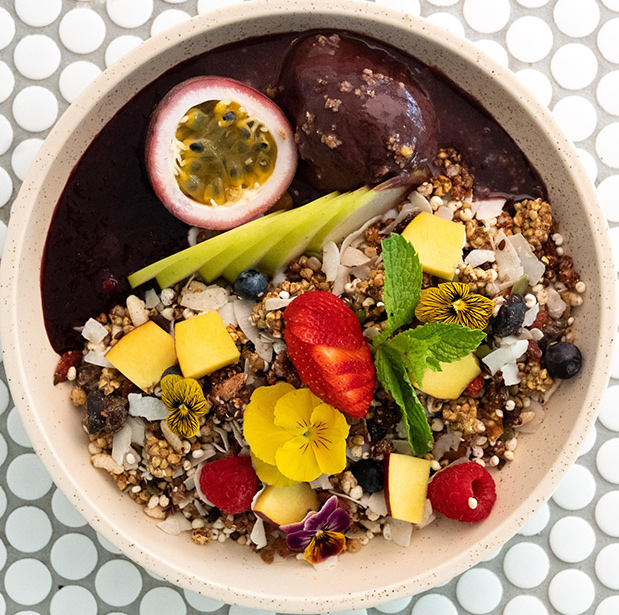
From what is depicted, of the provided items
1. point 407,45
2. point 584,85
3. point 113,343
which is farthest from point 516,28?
point 113,343

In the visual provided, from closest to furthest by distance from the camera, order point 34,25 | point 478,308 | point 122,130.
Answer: point 478,308 → point 122,130 → point 34,25

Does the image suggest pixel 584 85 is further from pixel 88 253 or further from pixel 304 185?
pixel 88 253

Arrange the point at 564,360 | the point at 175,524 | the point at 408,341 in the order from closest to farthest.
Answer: the point at 408,341 → the point at 564,360 → the point at 175,524

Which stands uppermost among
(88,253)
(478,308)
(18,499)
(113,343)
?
(478,308)

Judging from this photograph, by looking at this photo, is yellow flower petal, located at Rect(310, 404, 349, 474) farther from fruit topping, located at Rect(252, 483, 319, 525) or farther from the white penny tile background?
the white penny tile background

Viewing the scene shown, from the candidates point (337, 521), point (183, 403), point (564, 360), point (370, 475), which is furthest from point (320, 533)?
point (564, 360)

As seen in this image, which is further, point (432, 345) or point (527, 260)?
point (527, 260)

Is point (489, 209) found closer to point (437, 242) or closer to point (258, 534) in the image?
point (437, 242)
